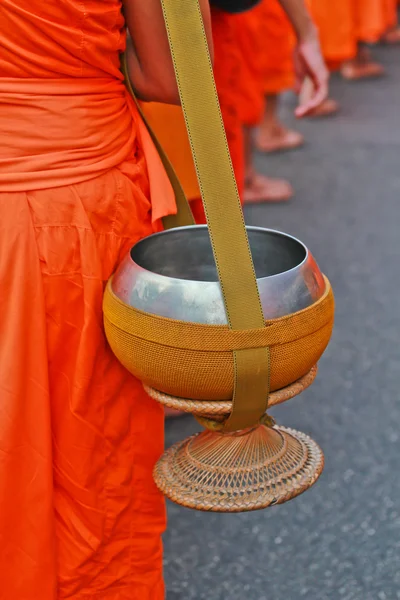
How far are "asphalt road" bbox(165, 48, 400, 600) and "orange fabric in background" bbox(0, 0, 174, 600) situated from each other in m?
0.47

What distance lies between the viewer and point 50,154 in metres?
1.48

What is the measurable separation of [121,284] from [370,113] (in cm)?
507

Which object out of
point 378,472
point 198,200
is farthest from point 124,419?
point 378,472

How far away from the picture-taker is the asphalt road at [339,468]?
2.07 meters

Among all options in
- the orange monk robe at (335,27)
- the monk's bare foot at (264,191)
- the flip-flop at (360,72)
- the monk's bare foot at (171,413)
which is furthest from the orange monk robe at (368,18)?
the monk's bare foot at (171,413)

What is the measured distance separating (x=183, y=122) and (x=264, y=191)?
2.44m

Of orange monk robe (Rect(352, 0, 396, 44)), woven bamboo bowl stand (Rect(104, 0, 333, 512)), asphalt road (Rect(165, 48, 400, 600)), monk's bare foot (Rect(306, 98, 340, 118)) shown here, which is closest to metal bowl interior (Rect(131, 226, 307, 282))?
woven bamboo bowl stand (Rect(104, 0, 333, 512))

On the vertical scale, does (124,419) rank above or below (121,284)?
below

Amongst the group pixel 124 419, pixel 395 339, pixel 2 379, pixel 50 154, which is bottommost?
pixel 395 339

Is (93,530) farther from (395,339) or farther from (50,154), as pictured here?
(395,339)

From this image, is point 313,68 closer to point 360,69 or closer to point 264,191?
point 264,191

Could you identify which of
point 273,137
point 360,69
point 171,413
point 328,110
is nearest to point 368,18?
point 328,110

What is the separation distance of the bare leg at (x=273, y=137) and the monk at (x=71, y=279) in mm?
3800

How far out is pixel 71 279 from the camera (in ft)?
5.02
